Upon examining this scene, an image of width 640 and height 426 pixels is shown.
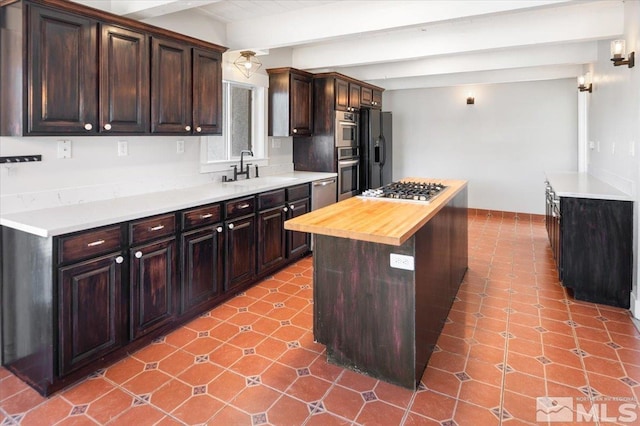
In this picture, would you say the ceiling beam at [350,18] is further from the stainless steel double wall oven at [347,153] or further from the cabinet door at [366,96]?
the cabinet door at [366,96]

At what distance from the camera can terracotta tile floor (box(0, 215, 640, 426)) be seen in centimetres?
204

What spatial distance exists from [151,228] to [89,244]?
1.43ft

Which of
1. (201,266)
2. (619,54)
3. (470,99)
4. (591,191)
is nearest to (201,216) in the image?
(201,266)

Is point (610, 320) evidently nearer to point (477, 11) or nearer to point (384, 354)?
point (384, 354)

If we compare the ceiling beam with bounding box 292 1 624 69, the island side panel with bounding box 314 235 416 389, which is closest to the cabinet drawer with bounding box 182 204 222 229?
the island side panel with bounding box 314 235 416 389

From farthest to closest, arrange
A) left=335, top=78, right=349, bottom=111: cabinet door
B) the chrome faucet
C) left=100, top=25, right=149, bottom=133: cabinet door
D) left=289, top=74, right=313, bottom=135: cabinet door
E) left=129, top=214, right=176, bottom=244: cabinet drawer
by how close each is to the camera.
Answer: left=335, top=78, right=349, bottom=111: cabinet door, left=289, top=74, right=313, bottom=135: cabinet door, the chrome faucet, left=100, top=25, right=149, bottom=133: cabinet door, left=129, top=214, right=176, bottom=244: cabinet drawer

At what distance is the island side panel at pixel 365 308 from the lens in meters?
2.23

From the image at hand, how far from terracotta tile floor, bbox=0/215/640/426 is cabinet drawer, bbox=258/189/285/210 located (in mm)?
913

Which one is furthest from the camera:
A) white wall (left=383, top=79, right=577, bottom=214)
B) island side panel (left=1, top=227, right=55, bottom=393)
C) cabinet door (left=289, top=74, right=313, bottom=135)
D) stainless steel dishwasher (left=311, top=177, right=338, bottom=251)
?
white wall (left=383, top=79, right=577, bottom=214)

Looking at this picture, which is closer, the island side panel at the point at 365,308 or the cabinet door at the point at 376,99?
the island side panel at the point at 365,308

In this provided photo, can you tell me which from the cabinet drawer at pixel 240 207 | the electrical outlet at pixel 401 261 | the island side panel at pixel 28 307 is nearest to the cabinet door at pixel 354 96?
the cabinet drawer at pixel 240 207

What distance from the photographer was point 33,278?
2215 mm

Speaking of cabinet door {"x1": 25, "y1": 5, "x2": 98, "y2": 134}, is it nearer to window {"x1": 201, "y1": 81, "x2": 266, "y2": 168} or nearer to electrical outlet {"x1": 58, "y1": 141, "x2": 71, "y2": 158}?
electrical outlet {"x1": 58, "y1": 141, "x2": 71, "y2": 158}

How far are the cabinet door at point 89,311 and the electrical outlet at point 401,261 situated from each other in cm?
163
